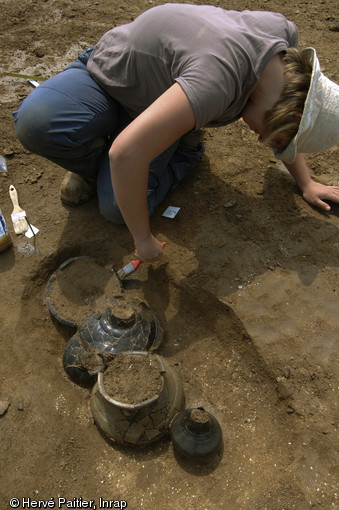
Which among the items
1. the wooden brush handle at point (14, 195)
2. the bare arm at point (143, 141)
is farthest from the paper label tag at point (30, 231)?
the bare arm at point (143, 141)

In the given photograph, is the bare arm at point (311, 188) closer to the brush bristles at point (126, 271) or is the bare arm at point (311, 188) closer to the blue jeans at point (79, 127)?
the blue jeans at point (79, 127)

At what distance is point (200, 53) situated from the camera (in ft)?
5.12

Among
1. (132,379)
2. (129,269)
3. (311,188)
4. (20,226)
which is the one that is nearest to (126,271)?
(129,269)

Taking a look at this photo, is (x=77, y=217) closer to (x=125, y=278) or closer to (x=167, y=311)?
(x=125, y=278)

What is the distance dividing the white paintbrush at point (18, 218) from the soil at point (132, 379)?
1.27 m

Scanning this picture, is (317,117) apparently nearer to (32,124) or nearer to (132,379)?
(132,379)

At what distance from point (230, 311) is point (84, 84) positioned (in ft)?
5.17

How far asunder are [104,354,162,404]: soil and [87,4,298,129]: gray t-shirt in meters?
1.07

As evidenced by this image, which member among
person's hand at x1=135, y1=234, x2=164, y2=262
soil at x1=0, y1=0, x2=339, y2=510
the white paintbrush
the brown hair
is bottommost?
soil at x1=0, y1=0, x2=339, y2=510

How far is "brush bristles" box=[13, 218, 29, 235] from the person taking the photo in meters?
2.50

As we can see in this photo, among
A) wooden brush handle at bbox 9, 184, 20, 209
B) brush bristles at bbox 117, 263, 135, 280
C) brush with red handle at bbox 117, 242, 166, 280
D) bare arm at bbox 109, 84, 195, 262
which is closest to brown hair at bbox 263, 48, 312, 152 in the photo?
bare arm at bbox 109, 84, 195, 262

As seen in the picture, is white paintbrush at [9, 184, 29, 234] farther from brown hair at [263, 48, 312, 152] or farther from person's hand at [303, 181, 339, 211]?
person's hand at [303, 181, 339, 211]

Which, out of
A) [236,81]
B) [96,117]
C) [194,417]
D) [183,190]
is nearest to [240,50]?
[236,81]

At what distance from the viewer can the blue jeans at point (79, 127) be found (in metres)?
2.15
